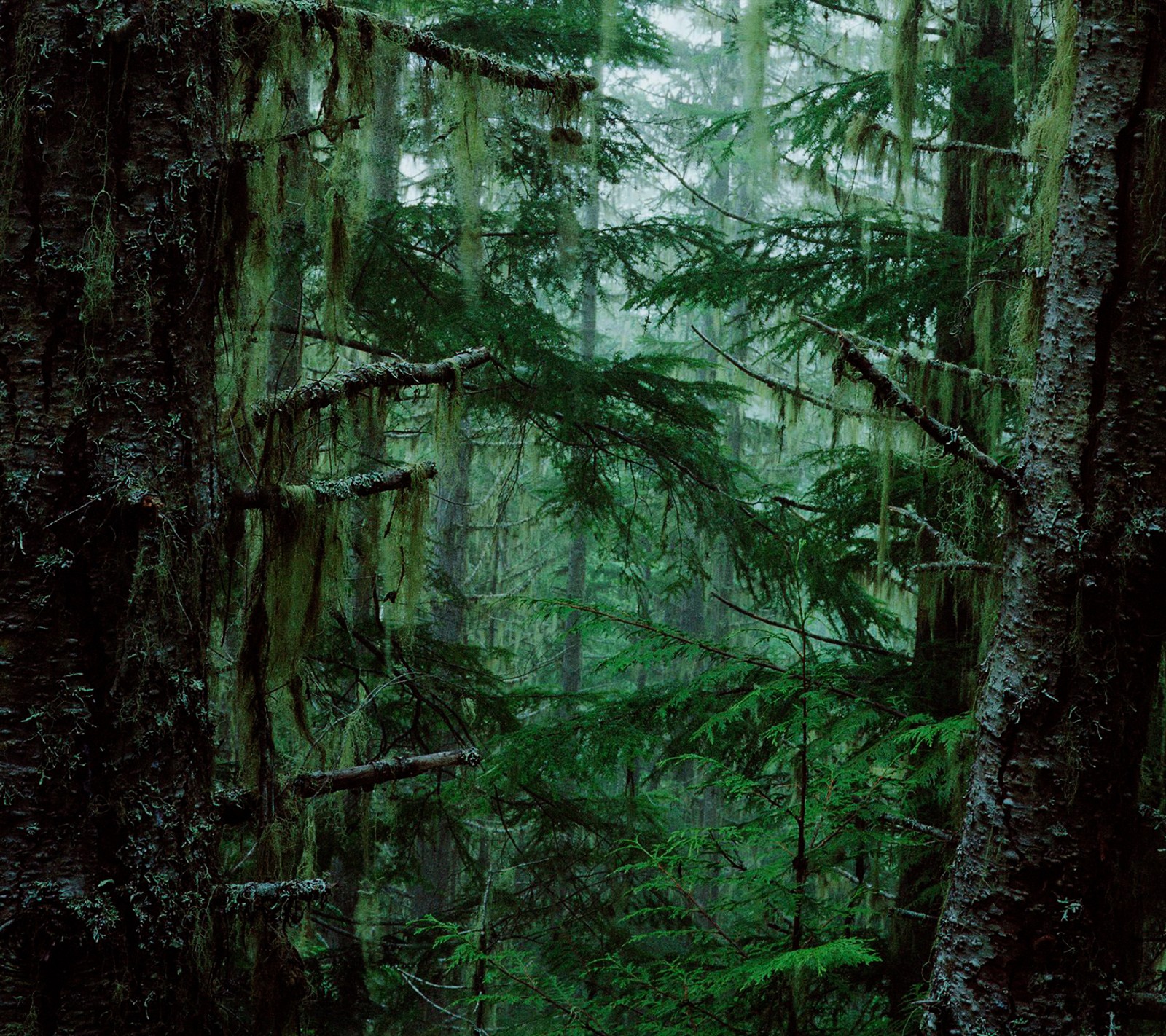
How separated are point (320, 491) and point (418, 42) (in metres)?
1.46

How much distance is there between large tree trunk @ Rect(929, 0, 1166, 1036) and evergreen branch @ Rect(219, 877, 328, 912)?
1.63 m

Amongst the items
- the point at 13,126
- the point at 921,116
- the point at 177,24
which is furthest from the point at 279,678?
the point at 921,116

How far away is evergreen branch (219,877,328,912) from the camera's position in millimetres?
2365

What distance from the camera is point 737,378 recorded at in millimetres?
17688

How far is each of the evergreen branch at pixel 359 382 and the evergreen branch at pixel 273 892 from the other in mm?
1254

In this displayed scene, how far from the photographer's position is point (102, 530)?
85.1 inches

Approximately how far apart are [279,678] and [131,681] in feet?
2.55

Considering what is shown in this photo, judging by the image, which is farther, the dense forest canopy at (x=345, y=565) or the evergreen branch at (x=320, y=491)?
the evergreen branch at (x=320, y=491)

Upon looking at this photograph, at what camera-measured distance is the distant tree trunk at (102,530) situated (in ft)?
6.71

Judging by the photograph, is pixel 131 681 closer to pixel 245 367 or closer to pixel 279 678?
pixel 279 678

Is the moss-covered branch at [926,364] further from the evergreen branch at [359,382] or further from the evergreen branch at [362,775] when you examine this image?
the evergreen branch at [362,775]

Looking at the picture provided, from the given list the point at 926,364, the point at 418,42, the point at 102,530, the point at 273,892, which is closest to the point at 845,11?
the point at 926,364

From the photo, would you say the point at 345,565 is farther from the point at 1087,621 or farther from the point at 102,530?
the point at 1087,621

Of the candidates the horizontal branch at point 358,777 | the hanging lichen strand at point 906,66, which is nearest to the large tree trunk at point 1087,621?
the horizontal branch at point 358,777
